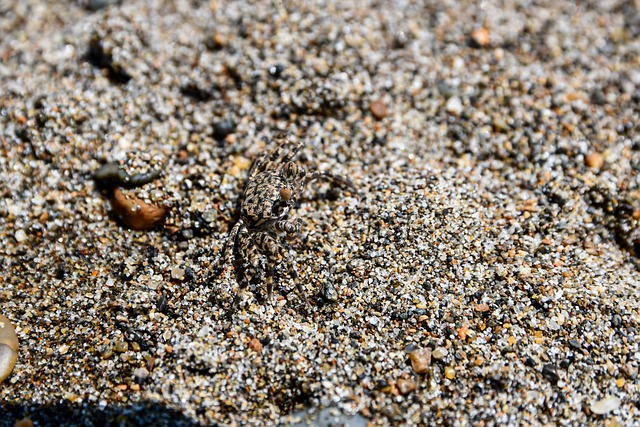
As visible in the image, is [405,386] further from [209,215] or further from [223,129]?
[223,129]

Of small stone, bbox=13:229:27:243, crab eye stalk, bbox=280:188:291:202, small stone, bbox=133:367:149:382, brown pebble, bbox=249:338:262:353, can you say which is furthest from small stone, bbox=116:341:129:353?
crab eye stalk, bbox=280:188:291:202

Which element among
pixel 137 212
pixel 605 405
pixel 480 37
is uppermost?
pixel 480 37

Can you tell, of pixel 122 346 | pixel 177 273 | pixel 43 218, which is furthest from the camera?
pixel 43 218

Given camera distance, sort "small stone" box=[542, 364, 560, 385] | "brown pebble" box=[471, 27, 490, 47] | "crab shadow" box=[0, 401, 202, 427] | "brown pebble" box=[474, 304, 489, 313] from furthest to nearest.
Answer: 1. "brown pebble" box=[471, 27, 490, 47]
2. "brown pebble" box=[474, 304, 489, 313]
3. "small stone" box=[542, 364, 560, 385]
4. "crab shadow" box=[0, 401, 202, 427]

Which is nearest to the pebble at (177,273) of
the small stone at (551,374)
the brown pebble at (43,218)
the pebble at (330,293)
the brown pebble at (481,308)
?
the pebble at (330,293)

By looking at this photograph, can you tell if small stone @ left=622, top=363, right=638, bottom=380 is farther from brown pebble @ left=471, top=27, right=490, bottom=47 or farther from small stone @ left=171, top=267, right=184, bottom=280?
brown pebble @ left=471, top=27, right=490, bottom=47

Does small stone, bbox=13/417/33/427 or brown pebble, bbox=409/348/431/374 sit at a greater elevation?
brown pebble, bbox=409/348/431/374

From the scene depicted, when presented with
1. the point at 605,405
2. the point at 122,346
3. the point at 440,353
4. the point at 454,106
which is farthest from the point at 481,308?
the point at 122,346
